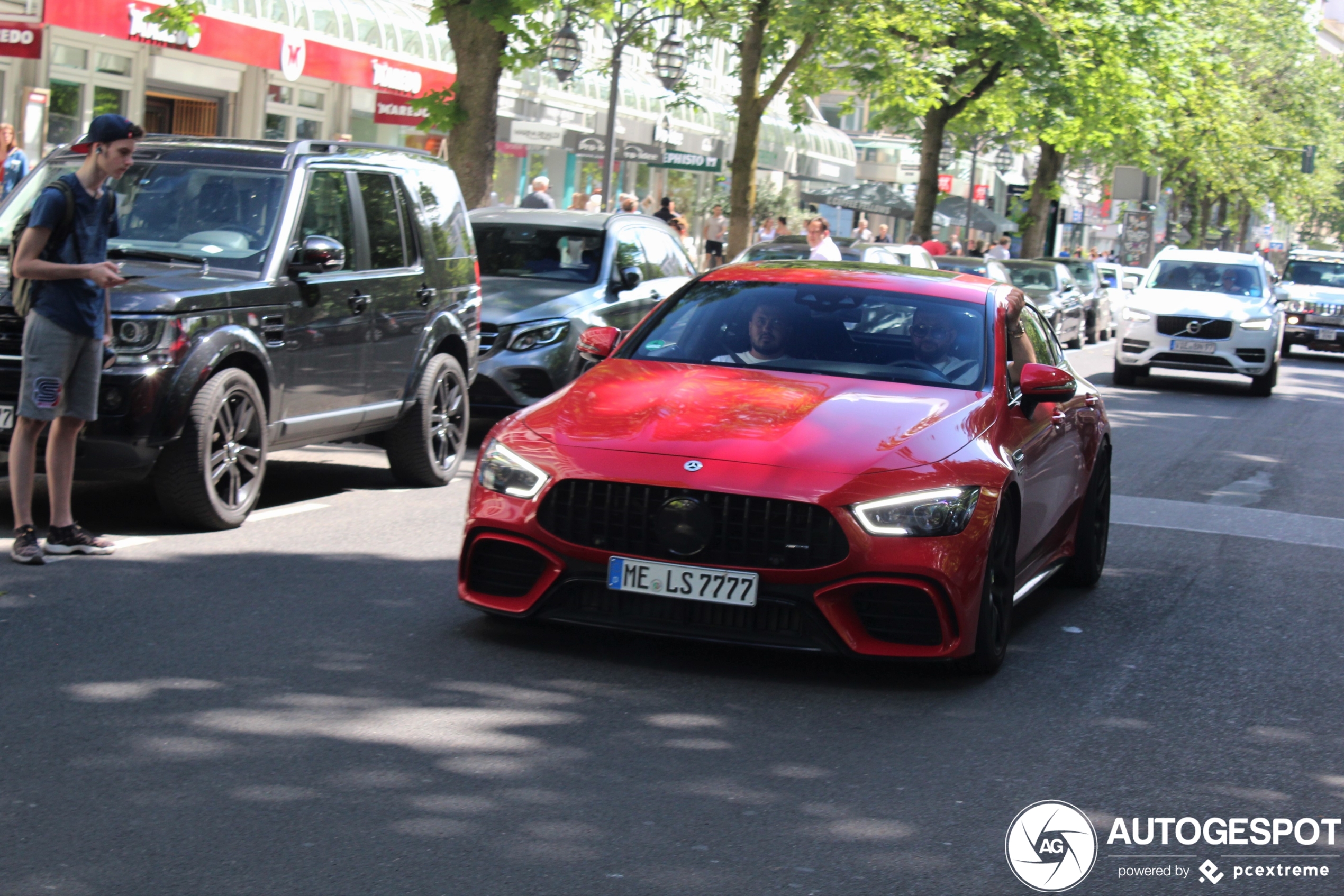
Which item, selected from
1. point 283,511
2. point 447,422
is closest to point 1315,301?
point 447,422

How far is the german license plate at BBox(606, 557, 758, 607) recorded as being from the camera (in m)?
5.83

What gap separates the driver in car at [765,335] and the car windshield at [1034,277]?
2356cm

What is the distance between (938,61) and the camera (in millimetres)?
29031

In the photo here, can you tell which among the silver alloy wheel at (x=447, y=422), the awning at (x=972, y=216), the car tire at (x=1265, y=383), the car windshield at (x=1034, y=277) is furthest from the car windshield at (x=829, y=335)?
the awning at (x=972, y=216)

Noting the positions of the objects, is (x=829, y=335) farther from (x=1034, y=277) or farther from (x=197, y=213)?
(x=1034, y=277)

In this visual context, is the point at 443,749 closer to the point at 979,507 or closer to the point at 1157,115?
the point at 979,507

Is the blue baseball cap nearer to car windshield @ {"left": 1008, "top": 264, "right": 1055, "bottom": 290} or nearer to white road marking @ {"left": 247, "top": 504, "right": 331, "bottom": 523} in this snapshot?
white road marking @ {"left": 247, "top": 504, "right": 331, "bottom": 523}

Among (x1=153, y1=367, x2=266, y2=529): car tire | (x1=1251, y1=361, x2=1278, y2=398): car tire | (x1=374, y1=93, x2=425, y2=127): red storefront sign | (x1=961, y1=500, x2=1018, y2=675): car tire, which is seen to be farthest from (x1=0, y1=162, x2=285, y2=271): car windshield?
(x1=374, y1=93, x2=425, y2=127): red storefront sign

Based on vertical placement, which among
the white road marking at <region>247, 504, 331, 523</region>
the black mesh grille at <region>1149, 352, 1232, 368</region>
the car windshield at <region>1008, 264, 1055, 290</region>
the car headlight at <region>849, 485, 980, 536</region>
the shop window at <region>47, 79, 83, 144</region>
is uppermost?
the shop window at <region>47, 79, 83, 144</region>

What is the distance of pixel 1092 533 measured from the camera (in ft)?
27.4

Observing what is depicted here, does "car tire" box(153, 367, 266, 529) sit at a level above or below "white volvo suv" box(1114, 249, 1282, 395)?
below

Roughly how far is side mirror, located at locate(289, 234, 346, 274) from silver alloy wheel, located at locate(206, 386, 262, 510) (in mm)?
789

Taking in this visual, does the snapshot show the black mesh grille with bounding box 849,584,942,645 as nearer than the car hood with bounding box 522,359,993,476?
Yes

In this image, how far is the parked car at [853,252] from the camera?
20.1 metres
